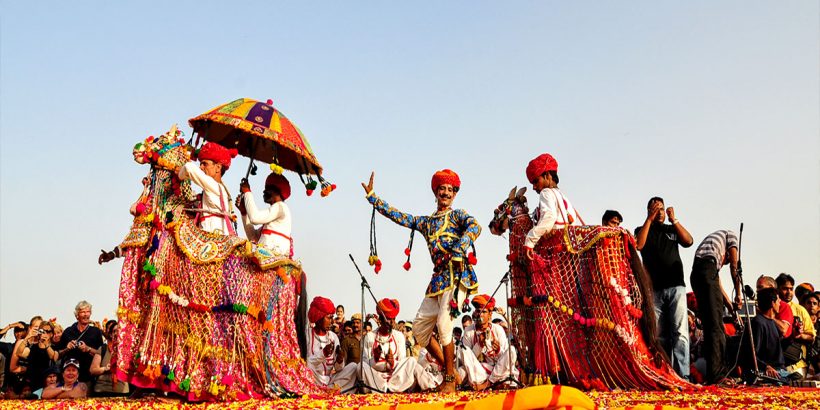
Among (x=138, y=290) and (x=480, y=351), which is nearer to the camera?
(x=138, y=290)

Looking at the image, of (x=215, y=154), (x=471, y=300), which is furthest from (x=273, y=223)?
(x=471, y=300)

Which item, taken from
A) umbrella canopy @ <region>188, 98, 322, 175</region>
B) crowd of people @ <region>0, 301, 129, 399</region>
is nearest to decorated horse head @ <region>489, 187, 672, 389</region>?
umbrella canopy @ <region>188, 98, 322, 175</region>

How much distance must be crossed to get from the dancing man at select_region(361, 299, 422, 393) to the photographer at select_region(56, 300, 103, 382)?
3.40 meters

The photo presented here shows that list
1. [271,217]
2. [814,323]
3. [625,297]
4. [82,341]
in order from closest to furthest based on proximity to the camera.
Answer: [625,297] < [271,217] < [82,341] < [814,323]

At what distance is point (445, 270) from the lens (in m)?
6.99

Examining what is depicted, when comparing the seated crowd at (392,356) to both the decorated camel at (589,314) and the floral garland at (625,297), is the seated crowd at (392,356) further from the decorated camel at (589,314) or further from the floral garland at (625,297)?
the floral garland at (625,297)

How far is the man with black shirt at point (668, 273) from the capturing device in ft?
22.3

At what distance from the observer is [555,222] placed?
21.0ft

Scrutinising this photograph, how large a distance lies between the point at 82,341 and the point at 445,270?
15.6ft

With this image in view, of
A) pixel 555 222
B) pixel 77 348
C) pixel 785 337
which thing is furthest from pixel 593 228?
pixel 77 348

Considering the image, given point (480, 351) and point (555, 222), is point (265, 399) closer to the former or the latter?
point (555, 222)

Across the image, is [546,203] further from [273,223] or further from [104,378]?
[104,378]

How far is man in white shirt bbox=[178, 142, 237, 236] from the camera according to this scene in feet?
20.7

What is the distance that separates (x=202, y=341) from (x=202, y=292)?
0.42m
